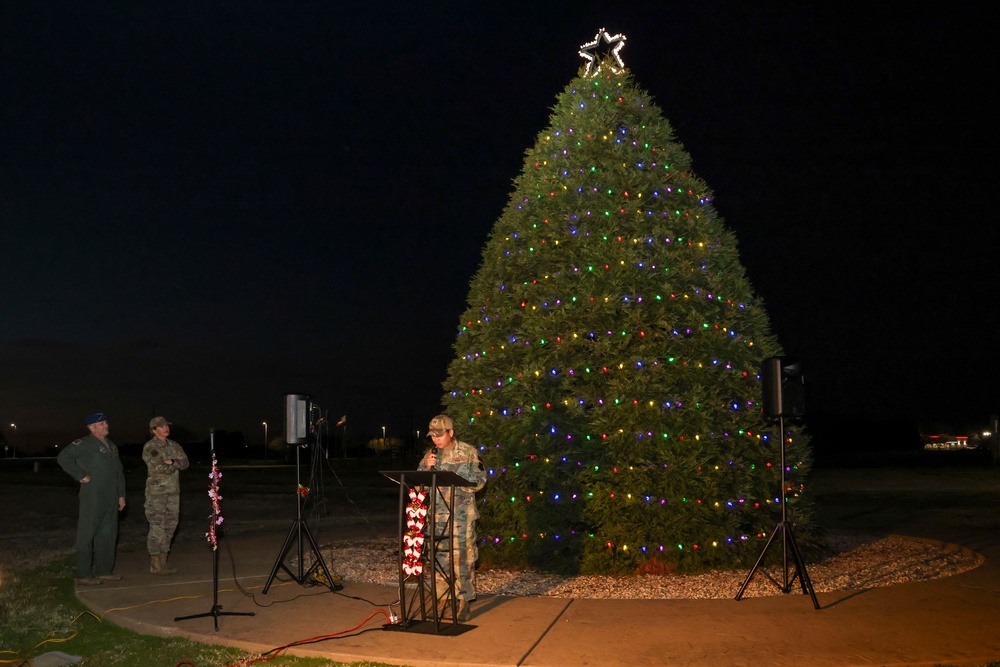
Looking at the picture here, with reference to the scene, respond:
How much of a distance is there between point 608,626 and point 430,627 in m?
1.52

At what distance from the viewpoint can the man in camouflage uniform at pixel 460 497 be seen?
25.2 ft

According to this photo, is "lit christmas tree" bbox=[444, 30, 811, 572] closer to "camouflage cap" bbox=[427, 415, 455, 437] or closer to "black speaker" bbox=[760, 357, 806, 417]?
"black speaker" bbox=[760, 357, 806, 417]

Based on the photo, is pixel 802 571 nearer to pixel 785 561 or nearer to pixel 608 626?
→ pixel 785 561

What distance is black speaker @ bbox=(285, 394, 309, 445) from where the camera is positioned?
373 inches

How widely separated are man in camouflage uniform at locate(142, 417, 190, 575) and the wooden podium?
14.7 feet

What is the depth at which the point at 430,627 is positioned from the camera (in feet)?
24.9

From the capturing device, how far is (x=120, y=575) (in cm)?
1098

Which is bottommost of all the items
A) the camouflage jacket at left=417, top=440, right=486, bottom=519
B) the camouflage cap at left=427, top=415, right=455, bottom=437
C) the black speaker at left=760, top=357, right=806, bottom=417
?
the camouflage jacket at left=417, top=440, right=486, bottom=519

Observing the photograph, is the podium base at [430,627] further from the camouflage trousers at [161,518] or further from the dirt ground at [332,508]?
the camouflage trousers at [161,518]

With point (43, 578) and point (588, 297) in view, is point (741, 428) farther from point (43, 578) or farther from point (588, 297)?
point (43, 578)

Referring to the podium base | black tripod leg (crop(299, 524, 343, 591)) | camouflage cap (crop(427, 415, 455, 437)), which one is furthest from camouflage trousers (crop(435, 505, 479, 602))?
black tripod leg (crop(299, 524, 343, 591))

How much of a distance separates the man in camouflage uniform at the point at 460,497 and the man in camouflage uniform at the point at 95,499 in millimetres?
4933

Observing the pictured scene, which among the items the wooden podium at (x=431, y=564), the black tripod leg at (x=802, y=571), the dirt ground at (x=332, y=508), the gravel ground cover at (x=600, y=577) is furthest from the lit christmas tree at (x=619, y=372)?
the wooden podium at (x=431, y=564)

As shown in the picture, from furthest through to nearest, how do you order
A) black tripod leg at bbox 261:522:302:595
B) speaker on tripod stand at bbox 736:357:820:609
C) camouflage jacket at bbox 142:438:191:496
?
1. camouflage jacket at bbox 142:438:191:496
2. black tripod leg at bbox 261:522:302:595
3. speaker on tripod stand at bbox 736:357:820:609
